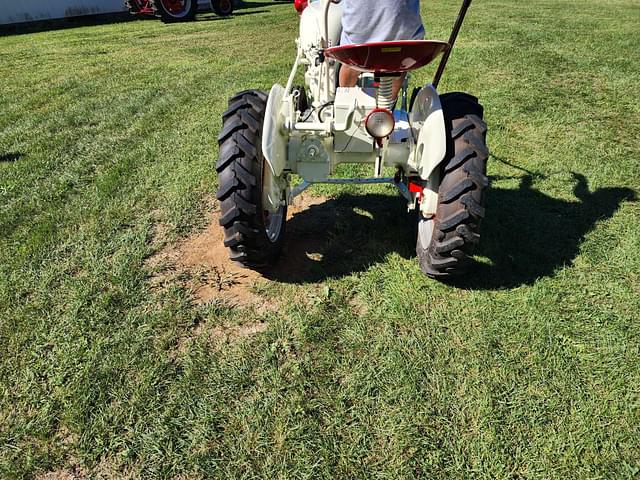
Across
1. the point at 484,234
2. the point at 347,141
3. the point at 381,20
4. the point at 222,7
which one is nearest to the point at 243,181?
the point at 347,141

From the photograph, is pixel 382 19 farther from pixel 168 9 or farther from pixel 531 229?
pixel 168 9

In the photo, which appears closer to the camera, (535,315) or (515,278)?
(535,315)

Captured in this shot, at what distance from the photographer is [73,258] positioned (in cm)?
352

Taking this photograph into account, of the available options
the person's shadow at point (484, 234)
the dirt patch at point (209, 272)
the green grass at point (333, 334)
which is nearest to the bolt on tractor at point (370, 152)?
the dirt patch at point (209, 272)

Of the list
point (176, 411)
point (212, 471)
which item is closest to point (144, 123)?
point (176, 411)

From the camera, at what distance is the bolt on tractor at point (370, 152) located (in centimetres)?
261

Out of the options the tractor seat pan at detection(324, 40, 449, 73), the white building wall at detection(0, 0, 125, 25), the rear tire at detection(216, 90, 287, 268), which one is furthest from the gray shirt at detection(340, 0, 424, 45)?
the white building wall at detection(0, 0, 125, 25)

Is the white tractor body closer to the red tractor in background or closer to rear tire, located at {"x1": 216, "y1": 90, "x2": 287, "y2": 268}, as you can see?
rear tire, located at {"x1": 216, "y1": 90, "x2": 287, "y2": 268}

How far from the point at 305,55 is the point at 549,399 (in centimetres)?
325

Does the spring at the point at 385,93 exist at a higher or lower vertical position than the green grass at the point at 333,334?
higher

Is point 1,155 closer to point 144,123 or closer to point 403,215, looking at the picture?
point 144,123

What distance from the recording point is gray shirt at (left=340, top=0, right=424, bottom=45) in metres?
2.62

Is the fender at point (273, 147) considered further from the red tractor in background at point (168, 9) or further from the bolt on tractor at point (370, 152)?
the red tractor in background at point (168, 9)

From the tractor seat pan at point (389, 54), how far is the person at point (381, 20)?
0.35 metres
